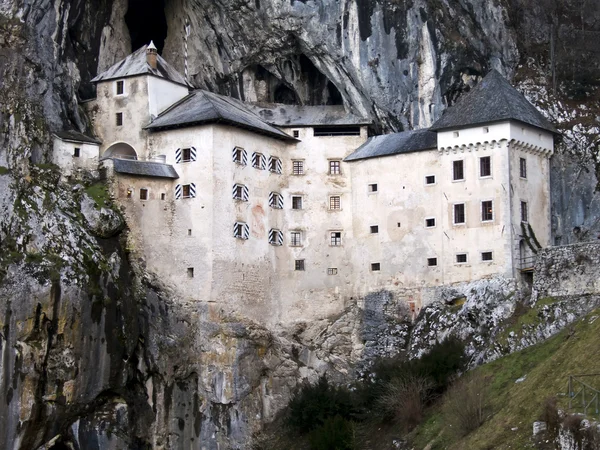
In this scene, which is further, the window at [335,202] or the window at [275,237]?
the window at [335,202]

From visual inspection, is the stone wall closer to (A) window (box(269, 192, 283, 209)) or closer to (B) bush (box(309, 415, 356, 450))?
(B) bush (box(309, 415, 356, 450))

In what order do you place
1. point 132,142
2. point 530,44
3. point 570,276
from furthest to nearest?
point 530,44, point 132,142, point 570,276

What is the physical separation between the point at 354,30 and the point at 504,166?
14.6 metres

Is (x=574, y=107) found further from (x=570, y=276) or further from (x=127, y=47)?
(x=127, y=47)

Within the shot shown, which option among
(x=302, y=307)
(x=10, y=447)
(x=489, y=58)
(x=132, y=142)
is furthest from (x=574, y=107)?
(x=10, y=447)

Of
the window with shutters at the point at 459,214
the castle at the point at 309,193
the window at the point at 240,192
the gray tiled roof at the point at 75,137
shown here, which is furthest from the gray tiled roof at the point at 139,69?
the window with shutters at the point at 459,214

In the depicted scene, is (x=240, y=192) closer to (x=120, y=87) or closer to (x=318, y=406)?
(x=120, y=87)

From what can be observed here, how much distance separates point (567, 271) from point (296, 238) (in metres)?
18.6

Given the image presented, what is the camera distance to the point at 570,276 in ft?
236

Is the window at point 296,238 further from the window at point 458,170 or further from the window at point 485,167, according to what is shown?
the window at point 485,167

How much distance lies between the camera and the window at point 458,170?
7881 centimetres

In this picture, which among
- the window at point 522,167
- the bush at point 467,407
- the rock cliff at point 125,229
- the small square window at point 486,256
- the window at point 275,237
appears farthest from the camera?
the window at point 275,237

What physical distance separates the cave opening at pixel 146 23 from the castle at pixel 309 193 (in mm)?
6544

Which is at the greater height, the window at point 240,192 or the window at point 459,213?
the window at point 240,192
